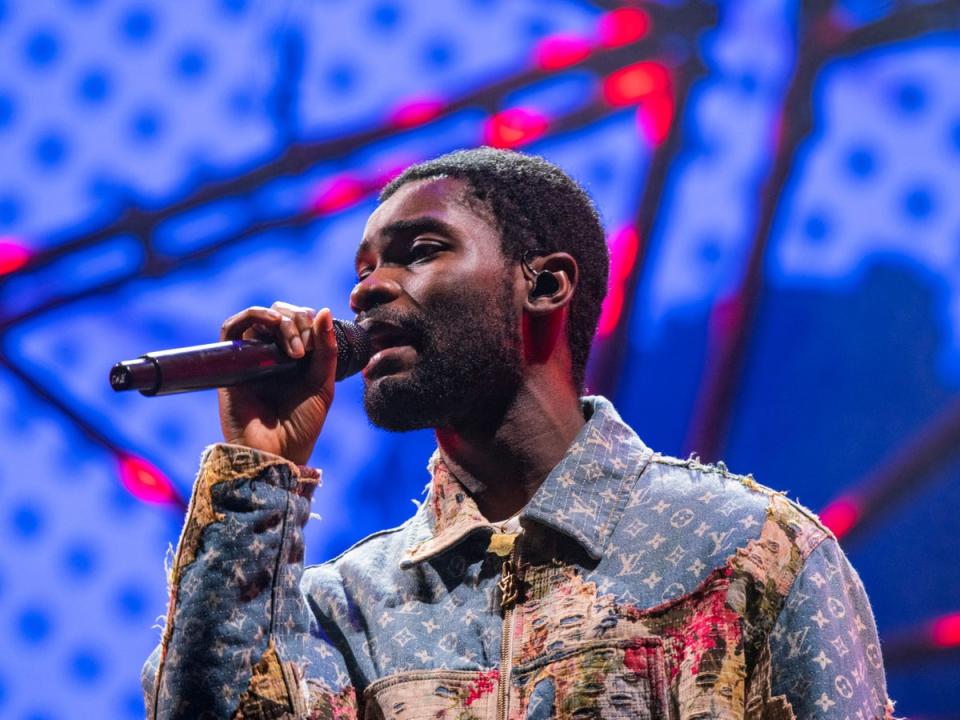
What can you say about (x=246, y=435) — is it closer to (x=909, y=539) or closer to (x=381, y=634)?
(x=381, y=634)

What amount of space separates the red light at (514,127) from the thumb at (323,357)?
3.72 feet

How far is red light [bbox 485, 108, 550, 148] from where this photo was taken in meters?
2.61

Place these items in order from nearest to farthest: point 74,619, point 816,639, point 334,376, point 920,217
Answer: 1. point 816,639
2. point 334,376
3. point 74,619
4. point 920,217

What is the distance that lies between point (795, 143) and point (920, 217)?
0.95 feet

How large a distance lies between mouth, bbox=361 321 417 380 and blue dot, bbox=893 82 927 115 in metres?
1.30

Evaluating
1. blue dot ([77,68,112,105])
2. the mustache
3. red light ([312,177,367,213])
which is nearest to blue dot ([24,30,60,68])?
blue dot ([77,68,112,105])

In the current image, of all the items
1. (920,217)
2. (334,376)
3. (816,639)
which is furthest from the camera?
(920,217)

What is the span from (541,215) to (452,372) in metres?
0.38

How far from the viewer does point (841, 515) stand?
2.46m

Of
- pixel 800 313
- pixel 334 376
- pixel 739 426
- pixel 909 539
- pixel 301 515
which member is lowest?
pixel 301 515

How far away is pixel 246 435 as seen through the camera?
5.05 feet

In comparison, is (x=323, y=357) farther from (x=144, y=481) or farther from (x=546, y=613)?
(x=144, y=481)

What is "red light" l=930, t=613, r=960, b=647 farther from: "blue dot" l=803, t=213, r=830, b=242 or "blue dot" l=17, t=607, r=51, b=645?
"blue dot" l=17, t=607, r=51, b=645

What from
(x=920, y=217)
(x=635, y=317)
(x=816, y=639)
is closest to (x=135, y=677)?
(x=635, y=317)
